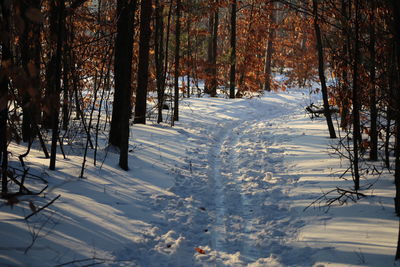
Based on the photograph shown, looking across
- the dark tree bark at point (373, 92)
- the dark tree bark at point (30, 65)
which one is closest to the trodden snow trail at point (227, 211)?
the dark tree bark at point (373, 92)

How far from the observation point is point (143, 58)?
42.4 ft

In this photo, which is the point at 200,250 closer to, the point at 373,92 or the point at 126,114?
the point at 126,114

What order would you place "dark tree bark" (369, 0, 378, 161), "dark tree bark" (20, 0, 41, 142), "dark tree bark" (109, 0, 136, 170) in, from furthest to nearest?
"dark tree bark" (109, 0, 136, 170) < "dark tree bark" (369, 0, 378, 161) < "dark tree bark" (20, 0, 41, 142)

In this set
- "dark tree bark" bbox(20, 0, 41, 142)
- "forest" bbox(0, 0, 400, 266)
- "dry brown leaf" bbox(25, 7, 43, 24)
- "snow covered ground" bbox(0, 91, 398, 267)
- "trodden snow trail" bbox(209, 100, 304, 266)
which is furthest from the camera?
"trodden snow trail" bbox(209, 100, 304, 266)

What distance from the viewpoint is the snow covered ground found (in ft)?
13.8

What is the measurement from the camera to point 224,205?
6.27 m

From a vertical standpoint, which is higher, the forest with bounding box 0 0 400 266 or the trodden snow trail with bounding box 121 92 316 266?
the forest with bounding box 0 0 400 266

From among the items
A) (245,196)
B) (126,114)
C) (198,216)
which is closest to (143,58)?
(126,114)

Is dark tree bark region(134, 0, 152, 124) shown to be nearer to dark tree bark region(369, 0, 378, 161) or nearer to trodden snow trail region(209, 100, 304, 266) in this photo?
trodden snow trail region(209, 100, 304, 266)

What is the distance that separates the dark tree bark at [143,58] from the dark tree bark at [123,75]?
4.07 metres

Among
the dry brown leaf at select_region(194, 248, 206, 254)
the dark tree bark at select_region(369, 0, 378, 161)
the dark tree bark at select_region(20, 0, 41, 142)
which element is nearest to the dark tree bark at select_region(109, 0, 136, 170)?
the dark tree bark at select_region(20, 0, 41, 142)

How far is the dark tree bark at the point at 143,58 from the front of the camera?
40.9 ft

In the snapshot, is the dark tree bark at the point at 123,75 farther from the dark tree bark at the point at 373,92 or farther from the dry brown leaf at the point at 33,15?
the dry brown leaf at the point at 33,15

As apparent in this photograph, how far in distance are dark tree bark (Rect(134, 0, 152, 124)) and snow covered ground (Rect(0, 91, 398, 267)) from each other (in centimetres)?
388
